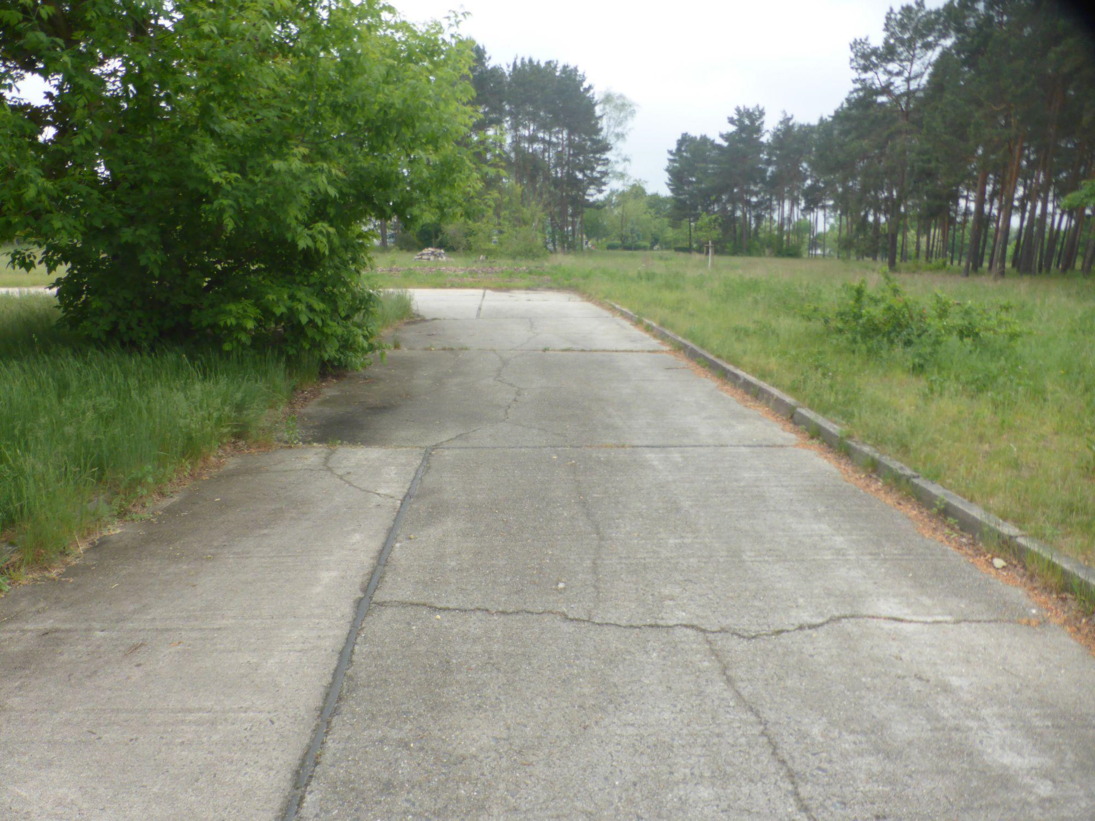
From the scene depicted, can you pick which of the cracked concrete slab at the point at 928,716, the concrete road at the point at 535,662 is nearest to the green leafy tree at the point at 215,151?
the concrete road at the point at 535,662

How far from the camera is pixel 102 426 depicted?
5.59 metres

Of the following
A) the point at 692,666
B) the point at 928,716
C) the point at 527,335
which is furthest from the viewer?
the point at 527,335

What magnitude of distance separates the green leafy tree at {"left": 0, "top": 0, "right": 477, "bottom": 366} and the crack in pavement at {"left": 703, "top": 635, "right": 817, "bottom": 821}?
585cm

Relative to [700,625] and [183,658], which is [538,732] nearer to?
[700,625]

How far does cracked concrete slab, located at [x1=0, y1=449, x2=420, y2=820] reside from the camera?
102 inches

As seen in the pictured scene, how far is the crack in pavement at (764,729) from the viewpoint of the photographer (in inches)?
100

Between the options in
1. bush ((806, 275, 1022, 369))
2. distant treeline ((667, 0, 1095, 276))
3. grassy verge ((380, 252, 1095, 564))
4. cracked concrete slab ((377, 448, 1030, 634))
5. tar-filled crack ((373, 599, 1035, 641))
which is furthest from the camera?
distant treeline ((667, 0, 1095, 276))

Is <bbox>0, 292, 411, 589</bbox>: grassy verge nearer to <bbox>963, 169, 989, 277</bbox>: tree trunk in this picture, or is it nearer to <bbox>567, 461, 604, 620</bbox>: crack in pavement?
<bbox>567, 461, 604, 620</bbox>: crack in pavement

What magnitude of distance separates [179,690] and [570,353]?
32.5 ft

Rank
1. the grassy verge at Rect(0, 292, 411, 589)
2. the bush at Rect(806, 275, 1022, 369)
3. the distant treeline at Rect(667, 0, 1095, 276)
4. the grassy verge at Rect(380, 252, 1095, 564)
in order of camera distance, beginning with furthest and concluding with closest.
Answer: the distant treeline at Rect(667, 0, 1095, 276), the bush at Rect(806, 275, 1022, 369), the grassy verge at Rect(380, 252, 1095, 564), the grassy verge at Rect(0, 292, 411, 589)

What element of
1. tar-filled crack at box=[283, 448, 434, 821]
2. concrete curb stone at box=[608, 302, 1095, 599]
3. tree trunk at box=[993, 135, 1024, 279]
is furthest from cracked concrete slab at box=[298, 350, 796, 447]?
tree trunk at box=[993, 135, 1024, 279]

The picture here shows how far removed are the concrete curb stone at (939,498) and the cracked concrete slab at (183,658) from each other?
3689mm

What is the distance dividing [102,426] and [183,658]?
288 cm

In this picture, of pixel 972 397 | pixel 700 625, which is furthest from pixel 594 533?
pixel 972 397
